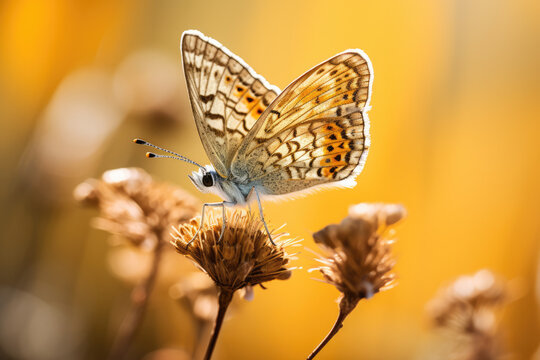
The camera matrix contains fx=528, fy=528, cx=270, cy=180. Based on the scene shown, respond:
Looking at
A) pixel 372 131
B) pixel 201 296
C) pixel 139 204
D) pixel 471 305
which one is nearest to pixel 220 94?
pixel 139 204

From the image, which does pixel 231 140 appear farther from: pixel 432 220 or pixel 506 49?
pixel 506 49

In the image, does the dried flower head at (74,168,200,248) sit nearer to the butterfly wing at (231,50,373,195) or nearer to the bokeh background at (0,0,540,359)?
the butterfly wing at (231,50,373,195)

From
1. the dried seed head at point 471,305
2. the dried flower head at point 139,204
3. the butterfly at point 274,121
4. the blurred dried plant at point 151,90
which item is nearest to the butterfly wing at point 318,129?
the butterfly at point 274,121

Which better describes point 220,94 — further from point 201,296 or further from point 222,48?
point 201,296

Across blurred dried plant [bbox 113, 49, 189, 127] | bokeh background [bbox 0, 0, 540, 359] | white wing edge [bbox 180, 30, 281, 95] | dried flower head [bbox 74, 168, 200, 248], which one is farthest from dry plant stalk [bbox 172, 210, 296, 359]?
bokeh background [bbox 0, 0, 540, 359]

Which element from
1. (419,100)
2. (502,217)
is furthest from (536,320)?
(419,100)

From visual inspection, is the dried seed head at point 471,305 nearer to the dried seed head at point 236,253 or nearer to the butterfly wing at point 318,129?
the butterfly wing at point 318,129
